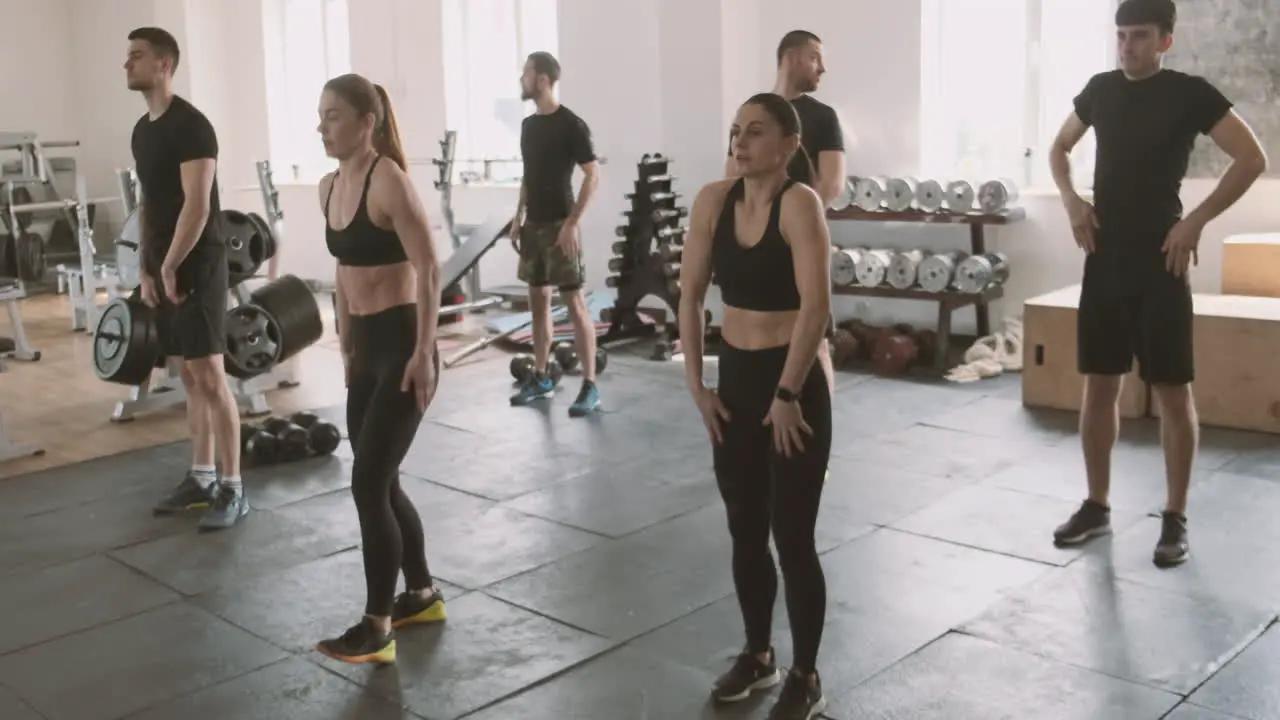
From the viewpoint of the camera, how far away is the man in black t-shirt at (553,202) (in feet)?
15.7

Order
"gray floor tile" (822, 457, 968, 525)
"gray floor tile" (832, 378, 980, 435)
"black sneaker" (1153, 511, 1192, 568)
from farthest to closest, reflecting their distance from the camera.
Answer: "gray floor tile" (832, 378, 980, 435) → "gray floor tile" (822, 457, 968, 525) → "black sneaker" (1153, 511, 1192, 568)

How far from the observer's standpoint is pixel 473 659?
8.91 feet

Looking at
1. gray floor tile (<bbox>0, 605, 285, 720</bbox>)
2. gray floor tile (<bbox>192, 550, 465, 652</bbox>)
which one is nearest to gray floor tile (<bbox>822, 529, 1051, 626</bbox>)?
gray floor tile (<bbox>192, 550, 465, 652</bbox>)

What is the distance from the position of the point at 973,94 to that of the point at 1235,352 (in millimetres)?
2190

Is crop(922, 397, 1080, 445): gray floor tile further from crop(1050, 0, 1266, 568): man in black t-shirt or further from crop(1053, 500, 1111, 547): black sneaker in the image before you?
crop(1050, 0, 1266, 568): man in black t-shirt

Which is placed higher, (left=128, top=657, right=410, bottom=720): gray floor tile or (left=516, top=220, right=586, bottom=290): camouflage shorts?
(left=516, top=220, right=586, bottom=290): camouflage shorts

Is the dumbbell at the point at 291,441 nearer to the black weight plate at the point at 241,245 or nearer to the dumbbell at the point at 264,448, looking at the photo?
the dumbbell at the point at 264,448

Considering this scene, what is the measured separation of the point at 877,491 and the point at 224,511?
1.96 metres

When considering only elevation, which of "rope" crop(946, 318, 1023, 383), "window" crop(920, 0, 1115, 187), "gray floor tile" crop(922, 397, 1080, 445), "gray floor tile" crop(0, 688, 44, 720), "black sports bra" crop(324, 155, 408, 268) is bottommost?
"gray floor tile" crop(0, 688, 44, 720)

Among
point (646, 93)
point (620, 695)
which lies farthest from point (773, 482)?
point (646, 93)

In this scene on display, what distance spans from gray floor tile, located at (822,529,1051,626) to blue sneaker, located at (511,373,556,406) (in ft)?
7.15

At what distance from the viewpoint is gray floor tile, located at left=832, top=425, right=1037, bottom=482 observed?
13.6 ft

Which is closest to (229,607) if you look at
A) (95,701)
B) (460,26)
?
(95,701)

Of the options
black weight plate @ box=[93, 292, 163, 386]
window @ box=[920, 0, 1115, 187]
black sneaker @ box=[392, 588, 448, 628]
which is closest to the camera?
black sneaker @ box=[392, 588, 448, 628]
